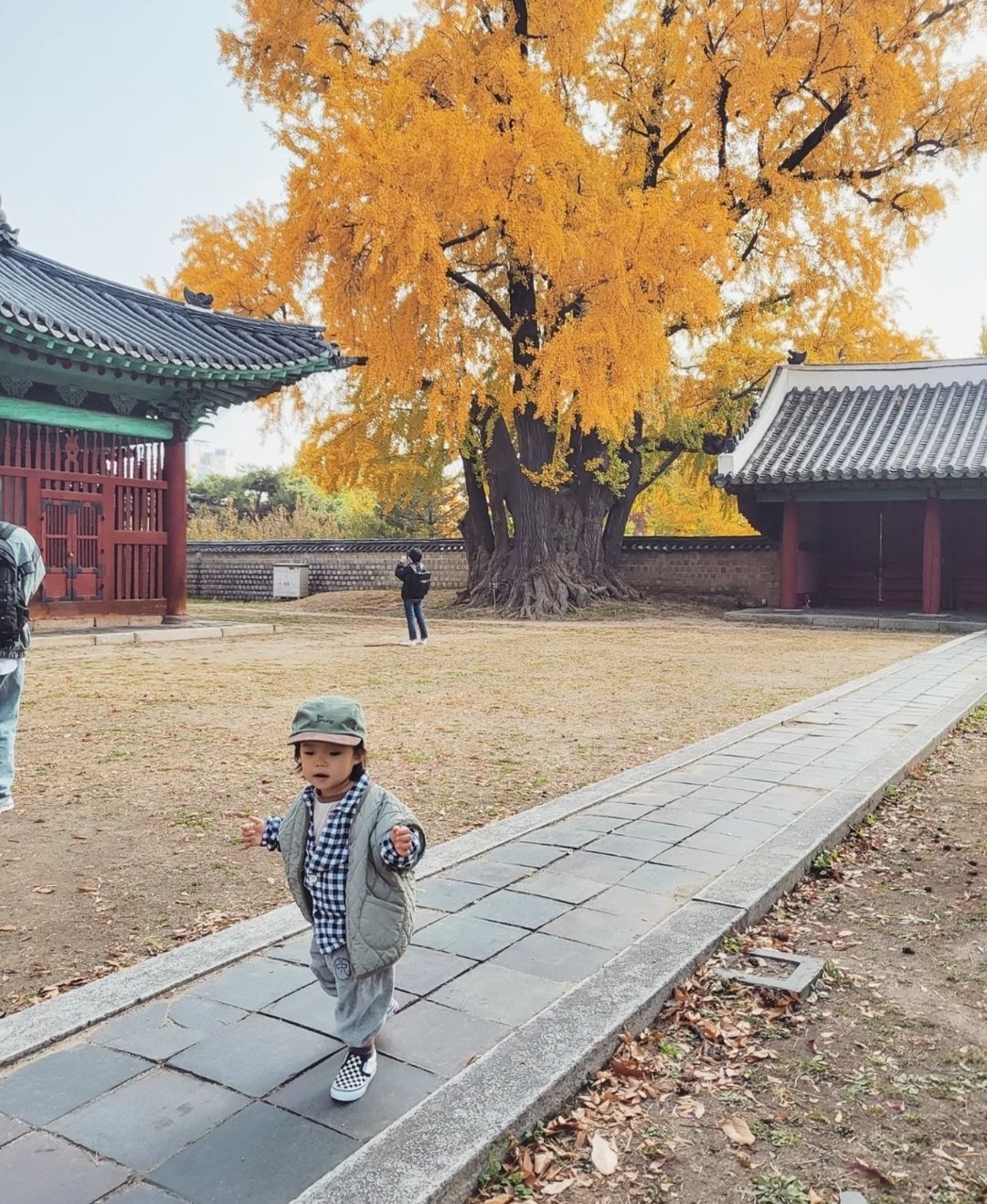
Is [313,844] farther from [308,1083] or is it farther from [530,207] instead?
[530,207]

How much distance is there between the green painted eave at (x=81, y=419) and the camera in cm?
1373

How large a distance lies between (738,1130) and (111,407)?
49.6ft

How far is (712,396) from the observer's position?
23094 mm

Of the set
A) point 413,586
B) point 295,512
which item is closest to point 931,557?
point 413,586

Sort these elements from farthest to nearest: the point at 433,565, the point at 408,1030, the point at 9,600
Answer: the point at 433,565 < the point at 9,600 < the point at 408,1030

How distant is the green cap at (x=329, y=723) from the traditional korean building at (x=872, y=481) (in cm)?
1756

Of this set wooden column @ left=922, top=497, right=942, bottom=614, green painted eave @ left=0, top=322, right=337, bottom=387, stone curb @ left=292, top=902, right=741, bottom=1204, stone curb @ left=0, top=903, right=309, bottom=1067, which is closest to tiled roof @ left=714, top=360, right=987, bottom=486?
wooden column @ left=922, top=497, right=942, bottom=614

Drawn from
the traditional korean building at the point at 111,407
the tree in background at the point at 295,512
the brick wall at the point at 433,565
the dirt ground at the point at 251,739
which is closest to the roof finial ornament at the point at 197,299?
the traditional korean building at the point at 111,407

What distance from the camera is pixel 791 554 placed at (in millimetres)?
20000

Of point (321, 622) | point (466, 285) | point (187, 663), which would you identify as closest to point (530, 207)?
point (466, 285)

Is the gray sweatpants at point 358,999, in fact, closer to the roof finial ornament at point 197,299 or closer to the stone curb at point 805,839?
the stone curb at point 805,839

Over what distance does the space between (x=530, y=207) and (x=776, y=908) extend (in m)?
15.8

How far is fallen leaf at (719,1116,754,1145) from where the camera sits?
2.47 m

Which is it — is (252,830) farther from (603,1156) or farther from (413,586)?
(413,586)
